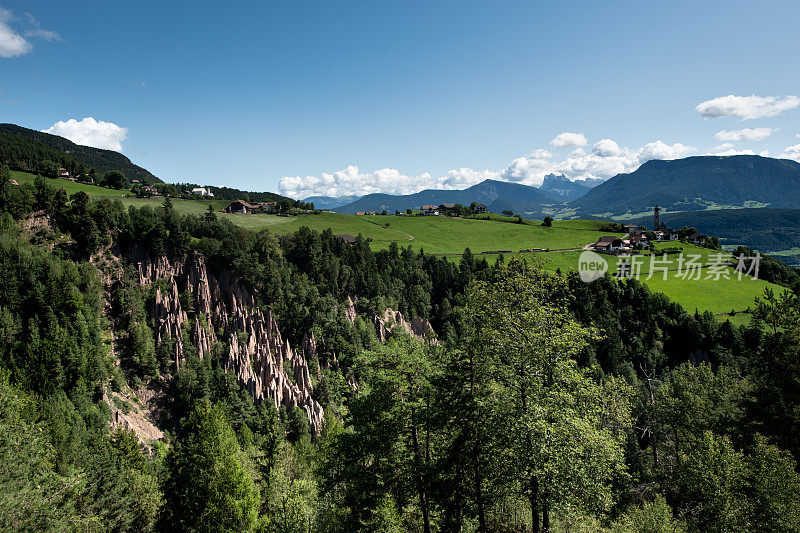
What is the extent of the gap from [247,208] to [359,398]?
420 ft

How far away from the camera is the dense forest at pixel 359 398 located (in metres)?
15.2

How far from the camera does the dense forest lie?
15.2 metres

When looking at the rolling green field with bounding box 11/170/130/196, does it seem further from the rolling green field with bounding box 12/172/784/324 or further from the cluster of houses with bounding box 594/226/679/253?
the cluster of houses with bounding box 594/226/679/253

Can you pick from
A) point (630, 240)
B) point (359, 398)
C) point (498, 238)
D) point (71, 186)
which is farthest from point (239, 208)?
point (630, 240)

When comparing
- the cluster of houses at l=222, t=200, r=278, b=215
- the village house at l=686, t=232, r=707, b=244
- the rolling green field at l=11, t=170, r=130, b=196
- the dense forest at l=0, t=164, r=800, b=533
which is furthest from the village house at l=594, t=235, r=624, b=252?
the rolling green field at l=11, t=170, r=130, b=196

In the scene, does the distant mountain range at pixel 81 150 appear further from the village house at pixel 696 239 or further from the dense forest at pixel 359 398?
the village house at pixel 696 239

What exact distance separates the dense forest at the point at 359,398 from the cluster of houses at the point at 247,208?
46.1 m

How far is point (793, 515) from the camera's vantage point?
17.2 meters

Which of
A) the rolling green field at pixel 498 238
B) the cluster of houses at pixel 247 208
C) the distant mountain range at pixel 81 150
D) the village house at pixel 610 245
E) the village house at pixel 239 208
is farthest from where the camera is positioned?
the distant mountain range at pixel 81 150

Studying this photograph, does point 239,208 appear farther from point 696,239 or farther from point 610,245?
point 696,239

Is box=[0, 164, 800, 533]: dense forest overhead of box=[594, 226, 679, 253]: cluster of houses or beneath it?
beneath

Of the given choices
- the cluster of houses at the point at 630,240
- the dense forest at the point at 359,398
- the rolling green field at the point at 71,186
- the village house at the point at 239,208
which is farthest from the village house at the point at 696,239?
the rolling green field at the point at 71,186

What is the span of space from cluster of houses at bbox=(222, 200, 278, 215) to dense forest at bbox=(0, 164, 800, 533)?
46056mm

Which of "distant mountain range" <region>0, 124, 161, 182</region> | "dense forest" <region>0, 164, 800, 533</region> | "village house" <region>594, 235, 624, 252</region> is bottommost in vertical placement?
"dense forest" <region>0, 164, 800, 533</region>
